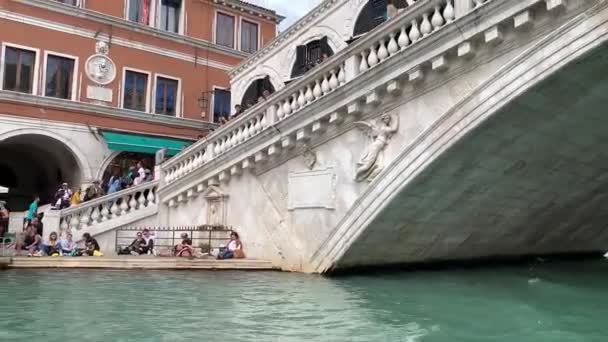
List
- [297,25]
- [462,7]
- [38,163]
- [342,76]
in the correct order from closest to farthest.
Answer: [462,7]
[342,76]
[297,25]
[38,163]

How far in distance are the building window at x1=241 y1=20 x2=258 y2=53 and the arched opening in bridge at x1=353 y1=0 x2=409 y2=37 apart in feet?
26.7

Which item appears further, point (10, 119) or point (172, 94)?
point (172, 94)

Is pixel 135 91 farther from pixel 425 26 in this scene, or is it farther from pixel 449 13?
pixel 449 13

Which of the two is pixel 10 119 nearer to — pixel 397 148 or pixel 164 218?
pixel 164 218

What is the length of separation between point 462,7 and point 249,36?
1392 cm

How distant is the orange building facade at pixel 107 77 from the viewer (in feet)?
51.4

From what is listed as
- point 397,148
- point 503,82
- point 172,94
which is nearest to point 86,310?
point 397,148

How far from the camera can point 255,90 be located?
16703mm

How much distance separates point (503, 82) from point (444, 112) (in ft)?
3.23

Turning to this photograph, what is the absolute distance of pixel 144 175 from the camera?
48.4 feet

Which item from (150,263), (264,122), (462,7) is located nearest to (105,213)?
(150,263)

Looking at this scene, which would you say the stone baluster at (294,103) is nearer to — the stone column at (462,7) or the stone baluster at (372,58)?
the stone baluster at (372,58)

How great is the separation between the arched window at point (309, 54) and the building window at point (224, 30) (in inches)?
228

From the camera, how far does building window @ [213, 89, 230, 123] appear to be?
64.6ft
